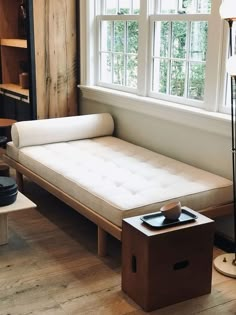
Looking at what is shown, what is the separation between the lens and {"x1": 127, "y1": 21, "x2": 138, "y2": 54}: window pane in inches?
159

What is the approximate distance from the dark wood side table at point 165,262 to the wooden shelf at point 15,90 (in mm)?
2742

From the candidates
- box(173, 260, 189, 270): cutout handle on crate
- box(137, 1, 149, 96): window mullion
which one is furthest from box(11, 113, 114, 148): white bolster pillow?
box(173, 260, 189, 270): cutout handle on crate

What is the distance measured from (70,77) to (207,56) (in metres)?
1.83

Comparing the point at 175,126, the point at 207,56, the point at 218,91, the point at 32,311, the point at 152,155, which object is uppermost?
the point at 207,56

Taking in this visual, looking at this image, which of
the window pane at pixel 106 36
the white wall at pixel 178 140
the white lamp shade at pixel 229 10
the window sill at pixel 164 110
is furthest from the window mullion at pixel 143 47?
the white lamp shade at pixel 229 10

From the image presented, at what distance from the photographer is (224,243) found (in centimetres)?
319

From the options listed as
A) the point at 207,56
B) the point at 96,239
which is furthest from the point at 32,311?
the point at 207,56

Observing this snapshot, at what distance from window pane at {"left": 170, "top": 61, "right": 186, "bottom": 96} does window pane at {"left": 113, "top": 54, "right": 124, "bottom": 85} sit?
0.72m

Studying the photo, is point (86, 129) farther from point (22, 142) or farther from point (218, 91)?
point (218, 91)

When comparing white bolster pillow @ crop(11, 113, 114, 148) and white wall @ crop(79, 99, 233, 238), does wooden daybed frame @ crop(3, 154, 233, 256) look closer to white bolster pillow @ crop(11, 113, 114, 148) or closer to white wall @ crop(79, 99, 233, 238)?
white wall @ crop(79, 99, 233, 238)

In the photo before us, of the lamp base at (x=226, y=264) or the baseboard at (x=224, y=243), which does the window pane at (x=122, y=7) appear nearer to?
the baseboard at (x=224, y=243)

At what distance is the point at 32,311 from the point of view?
2.41 meters

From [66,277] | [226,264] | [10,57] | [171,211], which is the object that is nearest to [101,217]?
[66,277]

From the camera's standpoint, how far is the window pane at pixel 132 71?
410 cm
